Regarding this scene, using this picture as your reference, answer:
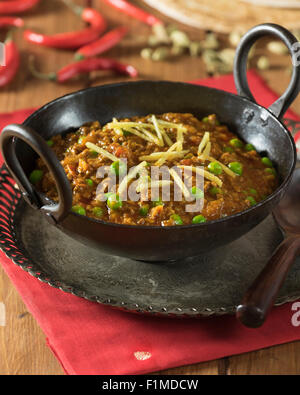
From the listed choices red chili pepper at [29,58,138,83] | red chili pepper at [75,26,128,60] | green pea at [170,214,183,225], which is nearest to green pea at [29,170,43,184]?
green pea at [170,214,183,225]

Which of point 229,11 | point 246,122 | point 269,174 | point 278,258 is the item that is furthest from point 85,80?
point 278,258

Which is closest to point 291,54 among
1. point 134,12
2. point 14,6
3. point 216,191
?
point 216,191

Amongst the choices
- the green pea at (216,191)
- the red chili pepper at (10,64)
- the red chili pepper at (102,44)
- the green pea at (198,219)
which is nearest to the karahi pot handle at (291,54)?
the green pea at (216,191)

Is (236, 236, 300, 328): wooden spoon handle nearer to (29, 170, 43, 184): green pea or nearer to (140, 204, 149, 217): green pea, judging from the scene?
(140, 204, 149, 217): green pea
